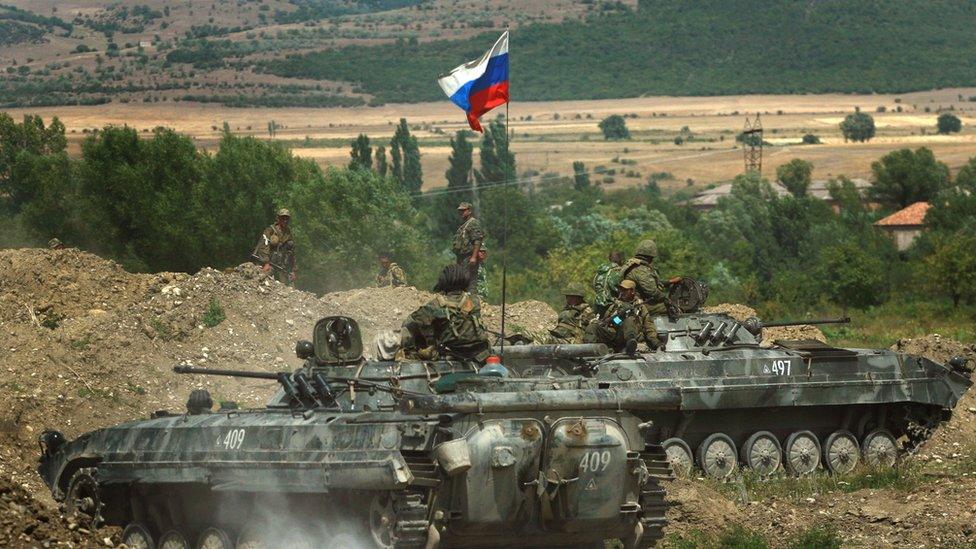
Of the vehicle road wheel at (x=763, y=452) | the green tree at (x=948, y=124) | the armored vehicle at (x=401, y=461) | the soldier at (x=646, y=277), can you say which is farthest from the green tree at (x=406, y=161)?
the armored vehicle at (x=401, y=461)

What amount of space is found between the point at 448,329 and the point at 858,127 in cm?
15676

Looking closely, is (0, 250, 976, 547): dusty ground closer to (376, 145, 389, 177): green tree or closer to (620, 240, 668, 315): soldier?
(620, 240, 668, 315): soldier

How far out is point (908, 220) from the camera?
88.0 meters

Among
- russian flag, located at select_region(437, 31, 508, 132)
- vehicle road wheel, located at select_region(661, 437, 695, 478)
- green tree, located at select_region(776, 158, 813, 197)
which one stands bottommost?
green tree, located at select_region(776, 158, 813, 197)

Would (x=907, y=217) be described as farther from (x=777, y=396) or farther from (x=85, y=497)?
(x=85, y=497)

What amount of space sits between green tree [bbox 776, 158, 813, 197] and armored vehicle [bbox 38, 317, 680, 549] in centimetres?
10610

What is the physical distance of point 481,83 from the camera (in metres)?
22.2

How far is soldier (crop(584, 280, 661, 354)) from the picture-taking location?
22594 mm

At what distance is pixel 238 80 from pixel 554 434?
443ft

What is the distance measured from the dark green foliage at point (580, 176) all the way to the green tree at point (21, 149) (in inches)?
2779

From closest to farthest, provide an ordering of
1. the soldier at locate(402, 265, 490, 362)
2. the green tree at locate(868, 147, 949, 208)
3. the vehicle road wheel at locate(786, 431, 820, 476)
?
the soldier at locate(402, 265, 490, 362) → the vehicle road wheel at locate(786, 431, 820, 476) → the green tree at locate(868, 147, 949, 208)

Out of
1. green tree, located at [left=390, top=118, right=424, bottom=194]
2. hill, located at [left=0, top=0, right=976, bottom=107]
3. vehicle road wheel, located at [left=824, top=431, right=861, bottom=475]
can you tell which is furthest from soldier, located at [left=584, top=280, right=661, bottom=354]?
green tree, located at [left=390, top=118, right=424, bottom=194]

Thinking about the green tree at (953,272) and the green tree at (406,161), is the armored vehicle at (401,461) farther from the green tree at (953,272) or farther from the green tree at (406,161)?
the green tree at (406,161)

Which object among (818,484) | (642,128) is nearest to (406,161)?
(642,128)
